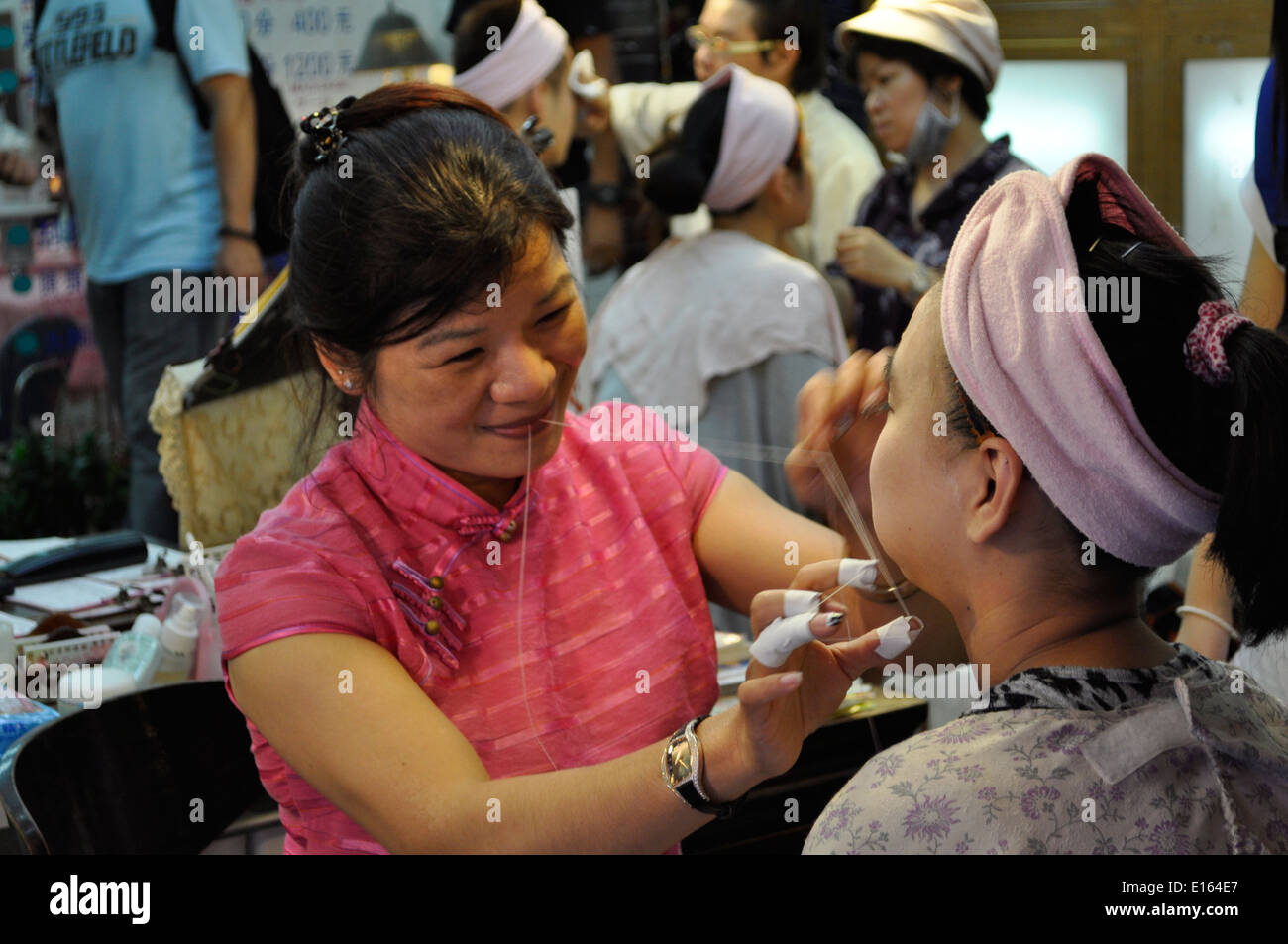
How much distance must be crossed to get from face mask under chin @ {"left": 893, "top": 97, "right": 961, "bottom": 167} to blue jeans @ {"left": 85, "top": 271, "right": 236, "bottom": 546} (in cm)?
187

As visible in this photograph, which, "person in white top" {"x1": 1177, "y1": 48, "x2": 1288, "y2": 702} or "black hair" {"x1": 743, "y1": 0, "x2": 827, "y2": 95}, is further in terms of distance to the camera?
"black hair" {"x1": 743, "y1": 0, "x2": 827, "y2": 95}

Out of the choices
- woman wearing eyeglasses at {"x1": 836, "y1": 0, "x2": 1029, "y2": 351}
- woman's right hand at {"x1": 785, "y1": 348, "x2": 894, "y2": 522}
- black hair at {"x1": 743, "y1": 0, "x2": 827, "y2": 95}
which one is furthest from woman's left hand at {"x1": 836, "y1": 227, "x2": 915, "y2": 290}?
woman's right hand at {"x1": 785, "y1": 348, "x2": 894, "y2": 522}

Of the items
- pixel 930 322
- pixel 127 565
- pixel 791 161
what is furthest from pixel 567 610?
pixel 791 161

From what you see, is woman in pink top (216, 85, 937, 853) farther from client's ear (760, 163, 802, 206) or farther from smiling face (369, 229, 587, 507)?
client's ear (760, 163, 802, 206)

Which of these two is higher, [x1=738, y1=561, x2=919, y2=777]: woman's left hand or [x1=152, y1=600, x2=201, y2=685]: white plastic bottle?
[x1=738, y1=561, x2=919, y2=777]: woman's left hand

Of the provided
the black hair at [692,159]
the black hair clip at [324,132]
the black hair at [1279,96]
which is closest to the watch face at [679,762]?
the black hair clip at [324,132]

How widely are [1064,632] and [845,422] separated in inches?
12.7

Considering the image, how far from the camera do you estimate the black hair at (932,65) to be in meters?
3.00

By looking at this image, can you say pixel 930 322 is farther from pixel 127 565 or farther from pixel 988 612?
pixel 127 565

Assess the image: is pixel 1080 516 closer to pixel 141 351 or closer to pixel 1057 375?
pixel 1057 375

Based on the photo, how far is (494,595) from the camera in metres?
1.42

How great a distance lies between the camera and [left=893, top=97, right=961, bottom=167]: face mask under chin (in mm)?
3027

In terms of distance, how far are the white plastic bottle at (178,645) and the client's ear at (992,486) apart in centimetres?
131
